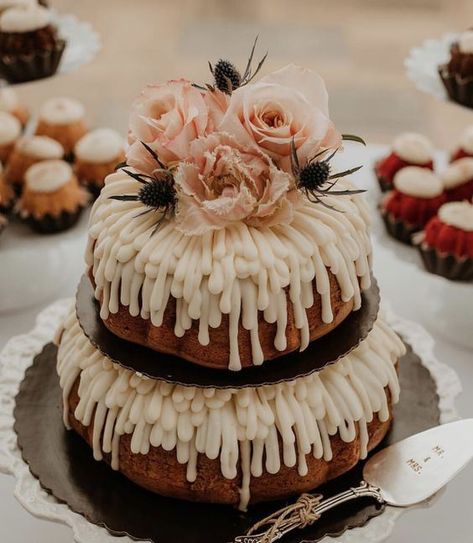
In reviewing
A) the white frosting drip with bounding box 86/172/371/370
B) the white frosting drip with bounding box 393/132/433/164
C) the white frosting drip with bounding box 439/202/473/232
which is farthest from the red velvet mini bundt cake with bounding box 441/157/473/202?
the white frosting drip with bounding box 86/172/371/370

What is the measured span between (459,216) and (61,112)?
1.44m

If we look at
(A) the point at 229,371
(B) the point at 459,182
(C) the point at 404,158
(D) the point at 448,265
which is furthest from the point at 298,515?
(C) the point at 404,158

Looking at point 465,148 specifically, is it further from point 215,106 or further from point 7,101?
point 7,101

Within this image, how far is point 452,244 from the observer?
2137 mm

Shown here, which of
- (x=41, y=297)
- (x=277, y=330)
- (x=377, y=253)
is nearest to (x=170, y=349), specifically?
(x=277, y=330)

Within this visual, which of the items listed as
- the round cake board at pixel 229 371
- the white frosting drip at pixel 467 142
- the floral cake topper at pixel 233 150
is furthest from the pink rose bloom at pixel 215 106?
the white frosting drip at pixel 467 142

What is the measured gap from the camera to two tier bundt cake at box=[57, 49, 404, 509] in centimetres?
138

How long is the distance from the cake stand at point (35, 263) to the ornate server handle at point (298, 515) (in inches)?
41.7

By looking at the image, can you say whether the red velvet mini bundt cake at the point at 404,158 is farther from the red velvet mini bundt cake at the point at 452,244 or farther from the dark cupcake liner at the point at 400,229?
the red velvet mini bundt cake at the point at 452,244

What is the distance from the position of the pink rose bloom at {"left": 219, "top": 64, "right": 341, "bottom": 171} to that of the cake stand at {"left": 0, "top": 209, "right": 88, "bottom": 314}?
109 cm

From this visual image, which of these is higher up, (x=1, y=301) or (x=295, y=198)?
(x=295, y=198)

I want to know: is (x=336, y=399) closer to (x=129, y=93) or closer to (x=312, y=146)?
(x=312, y=146)

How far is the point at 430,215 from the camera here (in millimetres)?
2455

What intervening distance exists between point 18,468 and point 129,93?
3.02 m
